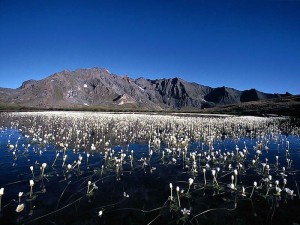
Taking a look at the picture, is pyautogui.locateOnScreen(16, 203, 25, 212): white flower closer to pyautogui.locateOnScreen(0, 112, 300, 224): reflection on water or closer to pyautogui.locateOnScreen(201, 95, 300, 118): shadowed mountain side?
pyautogui.locateOnScreen(0, 112, 300, 224): reflection on water

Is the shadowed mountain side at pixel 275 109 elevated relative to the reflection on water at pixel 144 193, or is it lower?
elevated

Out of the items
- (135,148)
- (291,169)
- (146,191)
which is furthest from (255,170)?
(135,148)

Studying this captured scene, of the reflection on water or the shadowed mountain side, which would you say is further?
→ the shadowed mountain side

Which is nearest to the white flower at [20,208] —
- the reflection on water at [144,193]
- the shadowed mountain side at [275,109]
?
the reflection on water at [144,193]

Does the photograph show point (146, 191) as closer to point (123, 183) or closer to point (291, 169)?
point (123, 183)

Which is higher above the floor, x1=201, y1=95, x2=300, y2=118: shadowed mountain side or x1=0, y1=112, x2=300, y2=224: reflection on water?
x1=201, y1=95, x2=300, y2=118: shadowed mountain side

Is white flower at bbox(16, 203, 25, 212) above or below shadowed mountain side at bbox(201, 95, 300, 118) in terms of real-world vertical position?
below

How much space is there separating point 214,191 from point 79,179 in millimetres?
6772

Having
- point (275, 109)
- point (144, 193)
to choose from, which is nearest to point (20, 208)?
point (144, 193)

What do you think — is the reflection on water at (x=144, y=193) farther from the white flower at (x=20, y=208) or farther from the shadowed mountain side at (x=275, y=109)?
the shadowed mountain side at (x=275, y=109)

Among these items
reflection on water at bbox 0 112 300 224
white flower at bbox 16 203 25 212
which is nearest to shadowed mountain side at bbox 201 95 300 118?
reflection on water at bbox 0 112 300 224

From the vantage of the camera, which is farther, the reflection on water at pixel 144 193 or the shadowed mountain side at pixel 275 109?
the shadowed mountain side at pixel 275 109

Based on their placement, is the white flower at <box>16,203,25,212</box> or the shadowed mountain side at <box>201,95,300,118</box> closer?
the white flower at <box>16,203,25,212</box>

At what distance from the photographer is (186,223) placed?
8.54m
